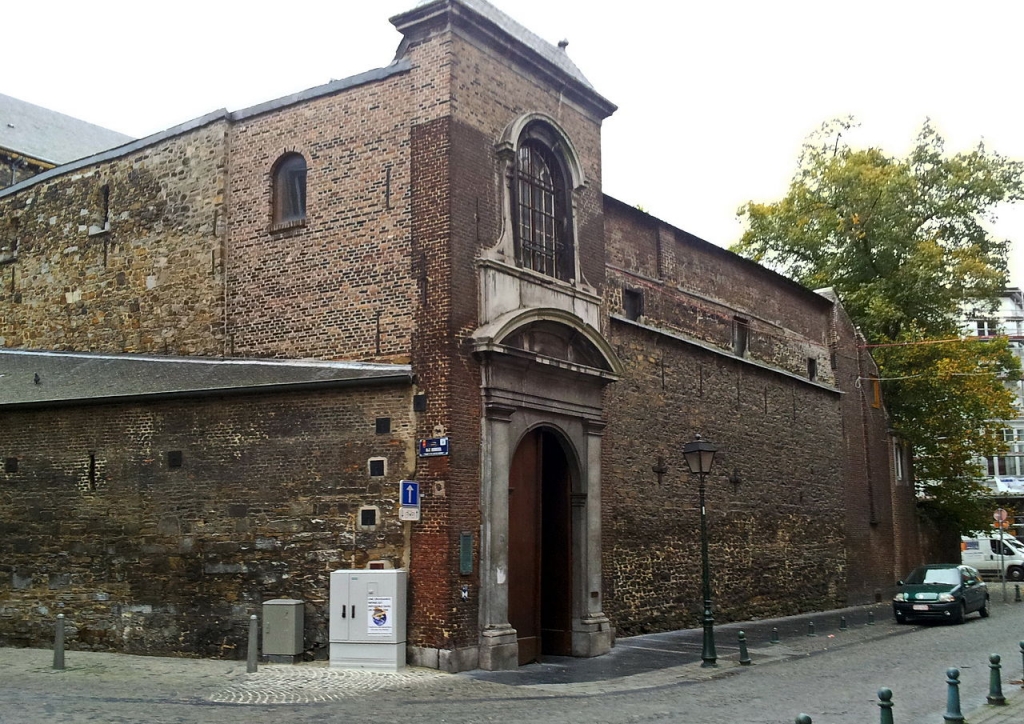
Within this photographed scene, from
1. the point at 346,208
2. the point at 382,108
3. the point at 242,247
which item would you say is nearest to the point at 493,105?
the point at 382,108

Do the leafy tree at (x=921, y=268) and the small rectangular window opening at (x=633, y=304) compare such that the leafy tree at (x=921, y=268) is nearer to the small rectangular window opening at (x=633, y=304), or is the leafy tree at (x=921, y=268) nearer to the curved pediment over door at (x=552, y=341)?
the small rectangular window opening at (x=633, y=304)

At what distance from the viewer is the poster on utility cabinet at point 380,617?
13484 mm

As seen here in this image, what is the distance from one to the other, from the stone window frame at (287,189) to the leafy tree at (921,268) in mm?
A: 20149

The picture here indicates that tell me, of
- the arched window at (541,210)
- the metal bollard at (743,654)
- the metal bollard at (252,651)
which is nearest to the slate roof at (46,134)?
the arched window at (541,210)

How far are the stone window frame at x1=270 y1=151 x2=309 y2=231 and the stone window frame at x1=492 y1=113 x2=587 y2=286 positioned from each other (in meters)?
3.18

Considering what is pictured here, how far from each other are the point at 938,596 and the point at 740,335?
7.00 m

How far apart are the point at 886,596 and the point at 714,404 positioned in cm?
1136

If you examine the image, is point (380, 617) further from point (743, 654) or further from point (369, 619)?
point (743, 654)

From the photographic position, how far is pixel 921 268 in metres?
34.0

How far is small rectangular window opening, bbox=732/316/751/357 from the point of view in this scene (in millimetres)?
23906

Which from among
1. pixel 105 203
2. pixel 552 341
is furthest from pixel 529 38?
pixel 105 203

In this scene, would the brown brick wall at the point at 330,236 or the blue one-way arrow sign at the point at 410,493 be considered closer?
the blue one-way arrow sign at the point at 410,493

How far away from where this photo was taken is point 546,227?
16938mm

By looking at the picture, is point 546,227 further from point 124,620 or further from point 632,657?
point 124,620
